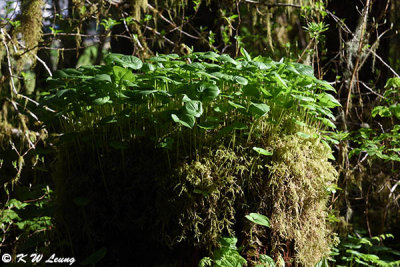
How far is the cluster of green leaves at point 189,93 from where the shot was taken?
1.57 m

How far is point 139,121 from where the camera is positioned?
5.78 ft

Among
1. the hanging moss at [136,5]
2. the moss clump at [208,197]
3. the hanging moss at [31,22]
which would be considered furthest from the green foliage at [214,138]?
the hanging moss at [136,5]

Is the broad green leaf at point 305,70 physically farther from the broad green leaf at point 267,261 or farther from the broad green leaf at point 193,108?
the broad green leaf at point 267,261

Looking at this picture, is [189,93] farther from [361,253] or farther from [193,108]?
[361,253]

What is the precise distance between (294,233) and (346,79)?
2.04m

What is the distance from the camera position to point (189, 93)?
159cm

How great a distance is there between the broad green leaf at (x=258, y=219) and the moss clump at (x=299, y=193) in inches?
4.3

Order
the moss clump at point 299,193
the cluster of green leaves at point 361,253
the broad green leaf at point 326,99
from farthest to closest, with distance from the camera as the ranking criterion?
the cluster of green leaves at point 361,253
the broad green leaf at point 326,99
the moss clump at point 299,193

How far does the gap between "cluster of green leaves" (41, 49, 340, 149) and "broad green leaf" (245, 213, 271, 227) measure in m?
0.42

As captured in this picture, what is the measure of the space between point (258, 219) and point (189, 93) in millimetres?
664

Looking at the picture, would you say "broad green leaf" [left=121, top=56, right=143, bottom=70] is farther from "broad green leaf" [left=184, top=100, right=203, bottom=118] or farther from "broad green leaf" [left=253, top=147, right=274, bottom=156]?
"broad green leaf" [left=253, top=147, right=274, bottom=156]

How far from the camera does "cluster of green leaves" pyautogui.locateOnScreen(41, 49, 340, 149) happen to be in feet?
5.14

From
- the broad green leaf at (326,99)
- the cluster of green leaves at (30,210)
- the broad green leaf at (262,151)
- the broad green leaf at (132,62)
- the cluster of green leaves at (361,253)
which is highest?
the broad green leaf at (132,62)

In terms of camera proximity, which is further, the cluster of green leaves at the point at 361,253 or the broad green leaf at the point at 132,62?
the cluster of green leaves at the point at 361,253
